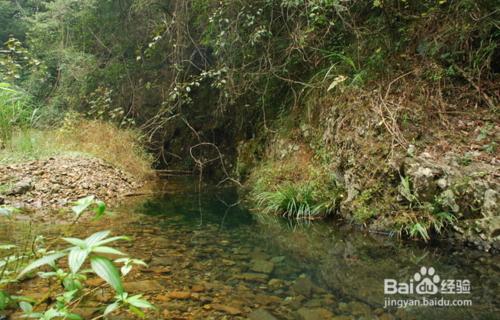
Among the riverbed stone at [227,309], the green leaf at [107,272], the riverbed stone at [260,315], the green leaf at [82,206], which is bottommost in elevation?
the riverbed stone at [260,315]

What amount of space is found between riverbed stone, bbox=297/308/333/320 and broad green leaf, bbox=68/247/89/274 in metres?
1.40

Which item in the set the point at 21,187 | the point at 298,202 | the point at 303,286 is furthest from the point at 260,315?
the point at 21,187

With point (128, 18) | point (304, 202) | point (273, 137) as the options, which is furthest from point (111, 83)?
point (304, 202)

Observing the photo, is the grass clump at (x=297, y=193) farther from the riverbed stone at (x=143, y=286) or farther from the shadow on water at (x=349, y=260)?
the riverbed stone at (x=143, y=286)

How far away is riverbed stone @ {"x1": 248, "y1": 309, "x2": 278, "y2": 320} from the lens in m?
2.07

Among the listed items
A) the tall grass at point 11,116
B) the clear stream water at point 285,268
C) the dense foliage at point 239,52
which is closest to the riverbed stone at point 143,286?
the clear stream water at point 285,268

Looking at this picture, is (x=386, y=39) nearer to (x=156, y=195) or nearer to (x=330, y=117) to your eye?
(x=330, y=117)

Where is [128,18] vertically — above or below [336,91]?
above

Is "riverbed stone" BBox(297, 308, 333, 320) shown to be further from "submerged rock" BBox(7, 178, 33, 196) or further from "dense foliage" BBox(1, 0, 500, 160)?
"submerged rock" BBox(7, 178, 33, 196)

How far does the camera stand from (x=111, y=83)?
8.64 meters

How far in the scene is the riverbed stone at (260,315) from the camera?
2.07 m

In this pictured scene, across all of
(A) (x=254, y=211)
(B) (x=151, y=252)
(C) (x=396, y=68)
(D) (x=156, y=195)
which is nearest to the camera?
(B) (x=151, y=252)

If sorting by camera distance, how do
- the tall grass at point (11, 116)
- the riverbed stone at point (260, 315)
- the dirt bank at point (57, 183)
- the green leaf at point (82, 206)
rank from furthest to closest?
the tall grass at point (11, 116), the dirt bank at point (57, 183), the riverbed stone at point (260, 315), the green leaf at point (82, 206)

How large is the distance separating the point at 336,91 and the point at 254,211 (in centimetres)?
194
